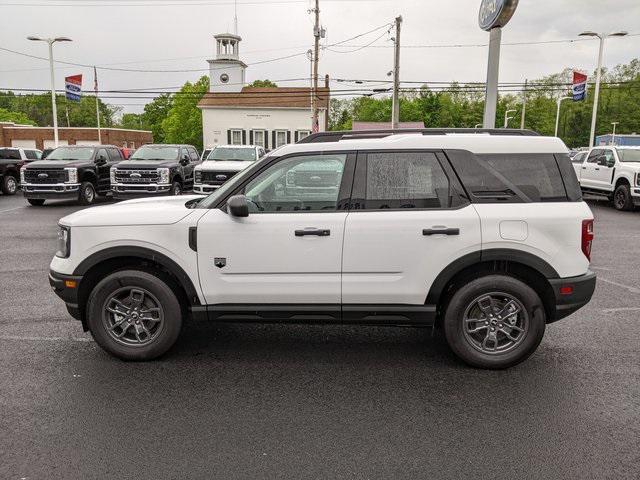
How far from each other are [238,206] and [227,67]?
65384 millimetres

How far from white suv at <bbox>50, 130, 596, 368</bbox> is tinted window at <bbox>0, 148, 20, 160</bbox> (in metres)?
20.7

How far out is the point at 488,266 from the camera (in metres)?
4.36

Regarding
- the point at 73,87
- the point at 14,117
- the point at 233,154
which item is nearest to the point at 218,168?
the point at 233,154

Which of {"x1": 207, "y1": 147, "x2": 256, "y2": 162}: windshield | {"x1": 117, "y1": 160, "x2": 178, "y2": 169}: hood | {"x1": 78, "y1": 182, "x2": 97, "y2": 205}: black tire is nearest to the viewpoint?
{"x1": 117, "y1": 160, "x2": 178, "y2": 169}: hood

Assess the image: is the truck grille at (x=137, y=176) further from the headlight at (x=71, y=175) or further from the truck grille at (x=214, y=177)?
the truck grille at (x=214, y=177)

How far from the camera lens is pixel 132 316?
4.47m

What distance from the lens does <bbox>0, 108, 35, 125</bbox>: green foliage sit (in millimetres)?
99750

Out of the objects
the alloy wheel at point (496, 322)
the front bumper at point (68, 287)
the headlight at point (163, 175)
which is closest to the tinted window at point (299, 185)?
the alloy wheel at point (496, 322)

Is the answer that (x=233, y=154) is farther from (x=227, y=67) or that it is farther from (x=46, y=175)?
(x=227, y=67)

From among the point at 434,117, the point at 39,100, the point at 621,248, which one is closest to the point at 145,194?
the point at 621,248

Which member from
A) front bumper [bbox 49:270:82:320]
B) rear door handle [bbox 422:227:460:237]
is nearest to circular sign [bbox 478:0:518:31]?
rear door handle [bbox 422:227:460:237]

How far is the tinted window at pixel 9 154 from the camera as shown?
21781 millimetres

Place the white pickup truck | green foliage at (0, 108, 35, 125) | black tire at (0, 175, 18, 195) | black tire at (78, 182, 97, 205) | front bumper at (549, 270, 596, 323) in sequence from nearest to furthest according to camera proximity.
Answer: front bumper at (549, 270, 596, 323), the white pickup truck, black tire at (78, 182, 97, 205), black tire at (0, 175, 18, 195), green foliage at (0, 108, 35, 125)

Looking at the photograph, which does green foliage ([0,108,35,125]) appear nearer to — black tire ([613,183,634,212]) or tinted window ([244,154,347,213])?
black tire ([613,183,634,212])
